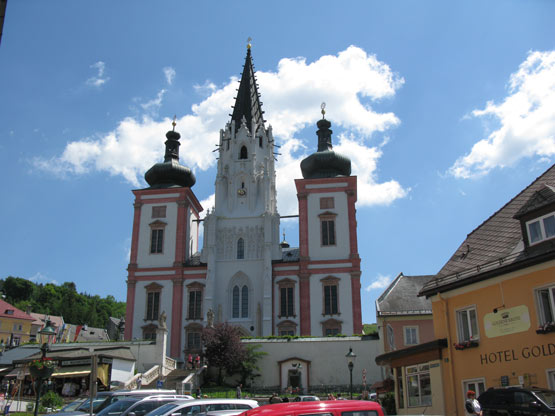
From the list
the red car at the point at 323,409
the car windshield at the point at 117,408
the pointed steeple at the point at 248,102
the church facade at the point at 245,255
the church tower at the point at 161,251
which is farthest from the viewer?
the pointed steeple at the point at 248,102

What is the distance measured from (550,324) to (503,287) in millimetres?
1993

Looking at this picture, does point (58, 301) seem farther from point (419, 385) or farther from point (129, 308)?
point (419, 385)

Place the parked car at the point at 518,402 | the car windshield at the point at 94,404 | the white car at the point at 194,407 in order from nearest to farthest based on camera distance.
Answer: the parked car at the point at 518,402
the white car at the point at 194,407
the car windshield at the point at 94,404

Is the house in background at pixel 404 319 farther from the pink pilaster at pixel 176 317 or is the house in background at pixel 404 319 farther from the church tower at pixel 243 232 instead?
the pink pilaster at pixel 176 317

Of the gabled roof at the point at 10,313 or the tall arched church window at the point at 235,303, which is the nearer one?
the tall arched church window at the point at 235,303

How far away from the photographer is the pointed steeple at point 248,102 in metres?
60.0

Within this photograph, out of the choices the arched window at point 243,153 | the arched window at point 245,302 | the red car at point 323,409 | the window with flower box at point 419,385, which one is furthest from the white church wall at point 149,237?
the red car at point 323,409

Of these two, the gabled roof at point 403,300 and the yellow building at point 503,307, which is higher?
the gabled roof at point 403,300

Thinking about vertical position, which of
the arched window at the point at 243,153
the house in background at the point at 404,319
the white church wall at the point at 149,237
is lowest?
the house in background at the point at 404,319

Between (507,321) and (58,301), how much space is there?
361ft

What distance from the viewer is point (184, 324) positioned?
49594 mm

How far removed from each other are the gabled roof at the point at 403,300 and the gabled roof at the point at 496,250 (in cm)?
992

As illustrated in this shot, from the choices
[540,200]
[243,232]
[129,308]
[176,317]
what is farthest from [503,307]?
[129,308]

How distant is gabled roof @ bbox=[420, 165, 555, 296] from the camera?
16.5 m
